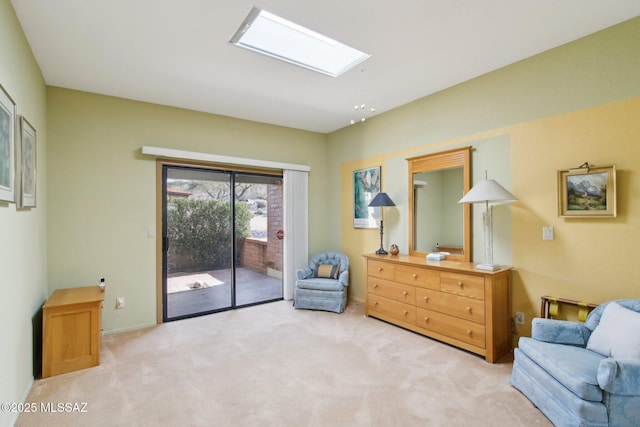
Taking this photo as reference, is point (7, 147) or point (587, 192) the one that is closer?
point (7, 147)

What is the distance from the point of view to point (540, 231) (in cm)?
276

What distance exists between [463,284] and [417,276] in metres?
0.53

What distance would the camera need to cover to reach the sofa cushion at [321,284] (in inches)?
163

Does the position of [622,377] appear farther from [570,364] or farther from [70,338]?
[70,338]

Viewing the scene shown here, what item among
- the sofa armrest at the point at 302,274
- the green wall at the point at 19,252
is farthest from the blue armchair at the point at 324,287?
the green wall at the point at 19,252

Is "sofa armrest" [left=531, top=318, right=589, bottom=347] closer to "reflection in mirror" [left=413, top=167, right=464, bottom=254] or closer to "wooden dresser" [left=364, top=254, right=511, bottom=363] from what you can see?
"wooden dresser" [left=364, top=254, right=511, bottom=363]

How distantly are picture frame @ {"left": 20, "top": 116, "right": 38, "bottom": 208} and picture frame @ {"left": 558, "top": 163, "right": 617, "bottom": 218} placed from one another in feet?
13.9

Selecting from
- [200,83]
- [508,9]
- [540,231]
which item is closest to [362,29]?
[508,9]

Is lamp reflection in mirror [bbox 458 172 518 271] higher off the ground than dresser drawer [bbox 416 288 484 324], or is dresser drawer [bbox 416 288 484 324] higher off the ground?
lamp reflection in mirror [bbox 458 172 518 271]

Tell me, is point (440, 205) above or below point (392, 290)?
above

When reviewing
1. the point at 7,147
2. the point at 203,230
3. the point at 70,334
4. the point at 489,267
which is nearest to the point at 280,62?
the point at 7,147

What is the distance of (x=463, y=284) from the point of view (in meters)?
2.92

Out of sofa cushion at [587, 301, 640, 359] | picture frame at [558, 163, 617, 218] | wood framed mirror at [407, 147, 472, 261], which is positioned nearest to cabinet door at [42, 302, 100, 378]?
wood framed mirror at [407, 147, 472, 261]

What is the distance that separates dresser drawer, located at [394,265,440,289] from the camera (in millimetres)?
3172
